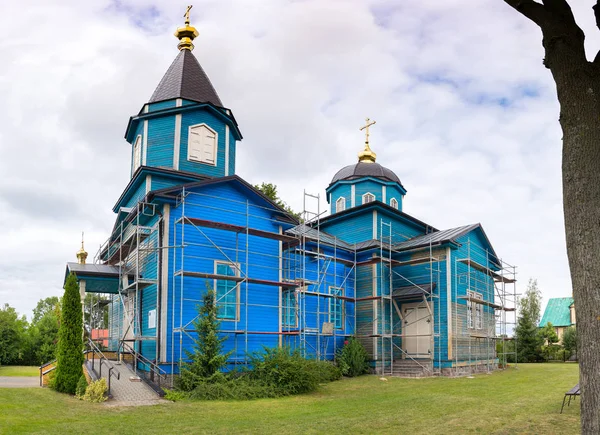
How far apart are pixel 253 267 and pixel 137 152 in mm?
6044

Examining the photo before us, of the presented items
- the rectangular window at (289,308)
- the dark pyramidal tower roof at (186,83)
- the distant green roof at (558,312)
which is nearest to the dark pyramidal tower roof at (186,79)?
the dark pyramidal tower roof at (186,83)

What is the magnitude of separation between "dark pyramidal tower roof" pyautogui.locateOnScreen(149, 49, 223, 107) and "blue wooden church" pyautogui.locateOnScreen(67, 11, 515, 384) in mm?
53

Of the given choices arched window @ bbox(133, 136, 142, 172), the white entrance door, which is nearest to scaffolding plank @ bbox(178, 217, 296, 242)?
arched window @ bbox(133, 136, 142, 172)

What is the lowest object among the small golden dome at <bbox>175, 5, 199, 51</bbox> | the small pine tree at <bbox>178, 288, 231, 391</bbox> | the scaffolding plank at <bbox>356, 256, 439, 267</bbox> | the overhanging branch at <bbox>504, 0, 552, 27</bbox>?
the small pine tree at <bbox>178, 288, 231, 391</bbox>

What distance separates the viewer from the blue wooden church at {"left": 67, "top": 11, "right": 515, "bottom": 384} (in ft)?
51.7

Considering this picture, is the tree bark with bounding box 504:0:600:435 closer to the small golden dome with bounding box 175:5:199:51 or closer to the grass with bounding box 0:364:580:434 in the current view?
the grass with bounding box 0:364:580:434

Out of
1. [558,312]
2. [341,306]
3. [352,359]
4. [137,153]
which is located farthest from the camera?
[558,312]

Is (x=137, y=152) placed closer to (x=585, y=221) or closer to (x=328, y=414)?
(x=328, y=414)

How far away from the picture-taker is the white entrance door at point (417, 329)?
2109 cm

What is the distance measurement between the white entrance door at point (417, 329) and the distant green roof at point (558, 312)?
29.6 meters

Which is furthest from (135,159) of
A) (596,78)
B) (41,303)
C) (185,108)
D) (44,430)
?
(41,303)

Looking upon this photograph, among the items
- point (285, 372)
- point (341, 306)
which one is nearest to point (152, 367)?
point (285, 372)

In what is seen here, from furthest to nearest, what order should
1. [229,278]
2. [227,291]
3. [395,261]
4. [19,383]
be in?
1. [395,261]
2. [19,383]
3. [227,291]
4. [229,278]

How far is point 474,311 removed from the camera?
22.9m
